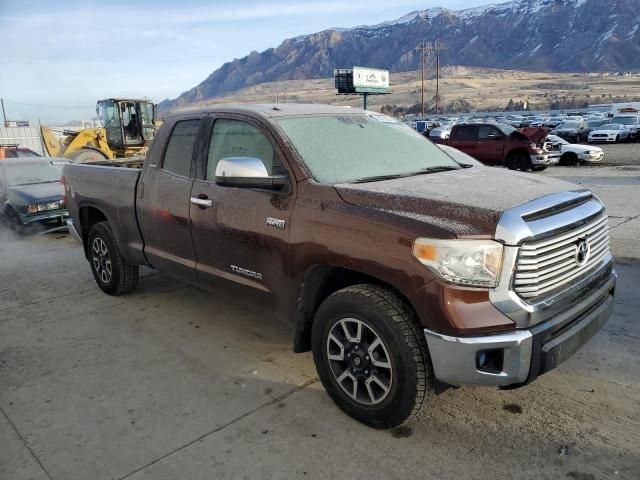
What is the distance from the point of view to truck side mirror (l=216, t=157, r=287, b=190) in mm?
3371

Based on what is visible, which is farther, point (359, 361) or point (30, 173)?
point (30, 173)

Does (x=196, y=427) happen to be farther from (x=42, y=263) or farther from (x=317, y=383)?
(x=42, y=263)

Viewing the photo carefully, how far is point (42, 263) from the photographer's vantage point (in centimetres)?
748

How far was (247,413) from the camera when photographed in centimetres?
336

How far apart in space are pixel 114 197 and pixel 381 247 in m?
3.28

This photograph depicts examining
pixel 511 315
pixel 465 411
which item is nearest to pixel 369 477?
pixel 465 411

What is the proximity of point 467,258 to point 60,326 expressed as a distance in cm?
393

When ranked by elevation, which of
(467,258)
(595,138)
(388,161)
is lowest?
(595,138)

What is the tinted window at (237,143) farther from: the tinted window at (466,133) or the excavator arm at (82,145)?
the tinted window at (466,133)

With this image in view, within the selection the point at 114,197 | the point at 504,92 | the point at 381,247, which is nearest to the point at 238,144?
the point at 381,247

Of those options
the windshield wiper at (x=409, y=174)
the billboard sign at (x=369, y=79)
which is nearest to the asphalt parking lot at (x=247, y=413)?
the windshield wiper at (x=409, y=174)

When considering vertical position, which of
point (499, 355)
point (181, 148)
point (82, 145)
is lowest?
point (499, 355)

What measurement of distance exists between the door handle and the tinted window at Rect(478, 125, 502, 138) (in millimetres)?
16536

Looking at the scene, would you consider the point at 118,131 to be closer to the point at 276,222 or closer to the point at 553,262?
the point at 276,222
